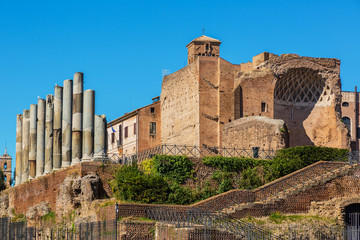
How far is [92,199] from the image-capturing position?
3119 centimetres

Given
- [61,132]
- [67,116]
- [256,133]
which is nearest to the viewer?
[256,133]

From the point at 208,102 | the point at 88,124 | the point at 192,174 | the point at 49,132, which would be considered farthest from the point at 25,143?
the point at 192,174

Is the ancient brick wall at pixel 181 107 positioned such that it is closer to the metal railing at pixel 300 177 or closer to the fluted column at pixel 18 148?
the fluted column at pixel 18 148

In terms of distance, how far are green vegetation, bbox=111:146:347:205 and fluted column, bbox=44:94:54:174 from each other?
34.6ft

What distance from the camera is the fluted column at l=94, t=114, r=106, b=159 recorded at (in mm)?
36034

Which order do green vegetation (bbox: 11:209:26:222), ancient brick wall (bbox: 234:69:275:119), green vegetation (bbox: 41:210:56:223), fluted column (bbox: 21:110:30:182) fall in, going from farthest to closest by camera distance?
→ fluted column (bbox: 21:110:30:182)
ancient brick wall (bbox: 234:69:275:119)
green vegetation (bbox: 11:209:26:222)
green vegetation (bbox: 41:210:56:223)

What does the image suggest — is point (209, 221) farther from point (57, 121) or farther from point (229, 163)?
point (57, 121)

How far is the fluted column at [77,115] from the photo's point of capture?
37.3m

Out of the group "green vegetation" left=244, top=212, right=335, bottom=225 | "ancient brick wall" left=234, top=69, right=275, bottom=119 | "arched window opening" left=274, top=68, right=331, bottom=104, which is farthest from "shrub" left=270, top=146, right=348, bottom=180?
"arched window opening" left=274, top=68, right=331, bottom=104

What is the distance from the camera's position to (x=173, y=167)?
3188cm

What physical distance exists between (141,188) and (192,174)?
3.65 metres

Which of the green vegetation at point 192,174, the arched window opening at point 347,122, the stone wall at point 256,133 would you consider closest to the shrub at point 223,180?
the green vegetation at point 192,174

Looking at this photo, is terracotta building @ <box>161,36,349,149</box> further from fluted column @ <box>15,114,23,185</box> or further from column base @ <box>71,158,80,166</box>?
fluted column @ <box>15,114,23,185</box>

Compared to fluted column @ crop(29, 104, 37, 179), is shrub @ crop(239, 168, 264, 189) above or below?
below
